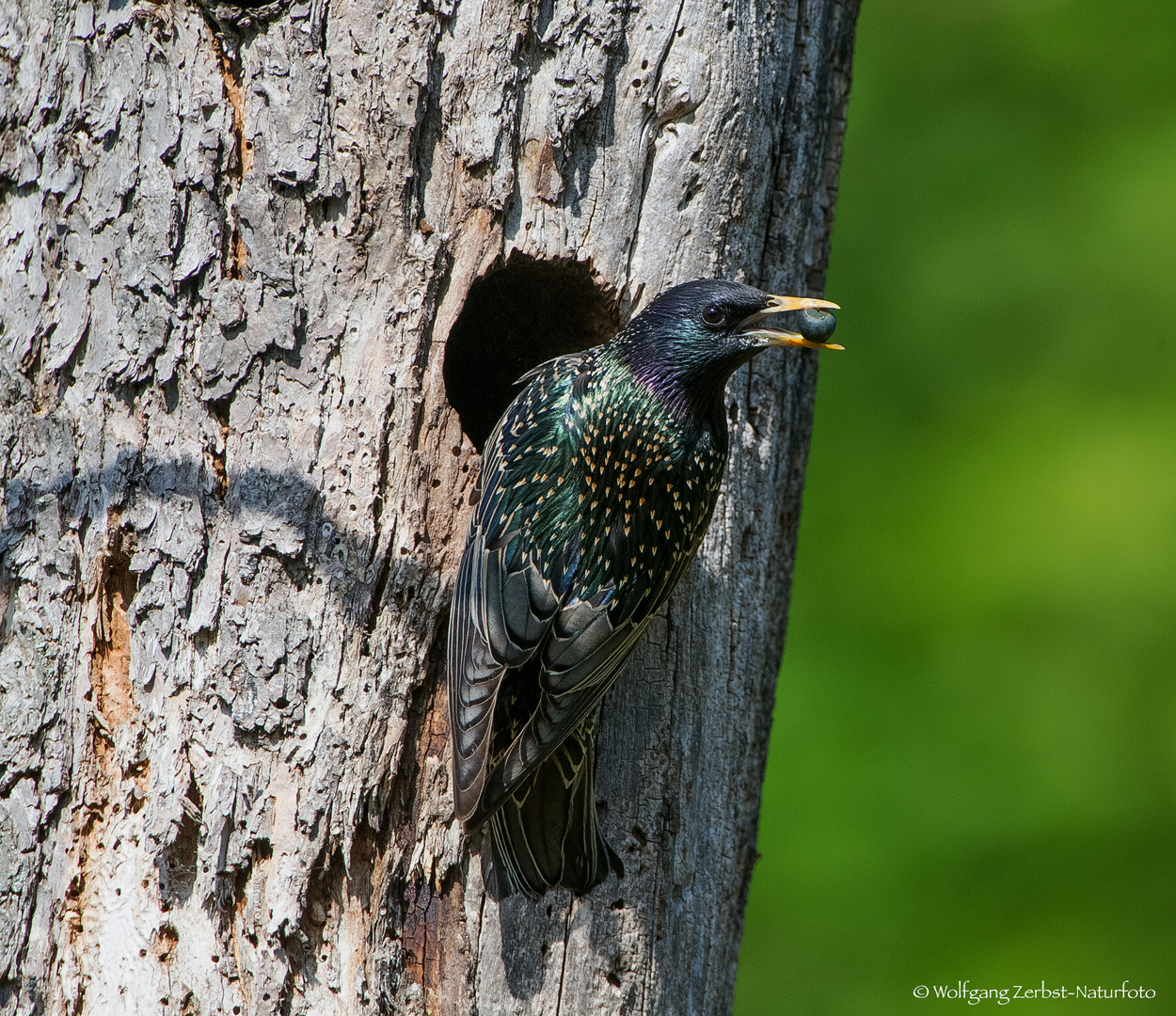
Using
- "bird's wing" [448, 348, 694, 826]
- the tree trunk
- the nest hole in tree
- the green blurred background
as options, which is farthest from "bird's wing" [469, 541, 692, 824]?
the green blurred background

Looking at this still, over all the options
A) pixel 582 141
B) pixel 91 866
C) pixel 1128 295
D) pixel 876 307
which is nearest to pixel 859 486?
pixel 876 307

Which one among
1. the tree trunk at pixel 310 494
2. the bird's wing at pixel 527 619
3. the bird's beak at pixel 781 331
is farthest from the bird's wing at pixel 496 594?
the bird's beak at pixel 781 331

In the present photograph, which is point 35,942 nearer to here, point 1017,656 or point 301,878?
point 301,878

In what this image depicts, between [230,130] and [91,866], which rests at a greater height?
[230,130]

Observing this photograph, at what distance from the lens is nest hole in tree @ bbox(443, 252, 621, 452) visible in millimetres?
2904

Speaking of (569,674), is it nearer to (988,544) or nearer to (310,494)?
(310,494)

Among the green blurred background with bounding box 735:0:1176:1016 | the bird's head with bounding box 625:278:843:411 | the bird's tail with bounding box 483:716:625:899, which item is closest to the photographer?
the bird's tail with bounding box 483:716:625:899

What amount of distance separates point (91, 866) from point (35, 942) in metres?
0.19

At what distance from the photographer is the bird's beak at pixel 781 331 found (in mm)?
2600

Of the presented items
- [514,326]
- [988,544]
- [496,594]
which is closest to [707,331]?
[496,594]

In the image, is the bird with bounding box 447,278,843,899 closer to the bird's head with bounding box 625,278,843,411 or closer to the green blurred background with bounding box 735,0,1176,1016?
the bird's head with bounding box 625,278,843,411

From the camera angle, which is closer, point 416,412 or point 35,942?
point 35,942

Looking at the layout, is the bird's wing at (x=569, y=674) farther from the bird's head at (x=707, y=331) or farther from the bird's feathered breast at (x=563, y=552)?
the bird's head at (x=707, y=331)

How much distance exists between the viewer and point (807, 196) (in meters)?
3.12
